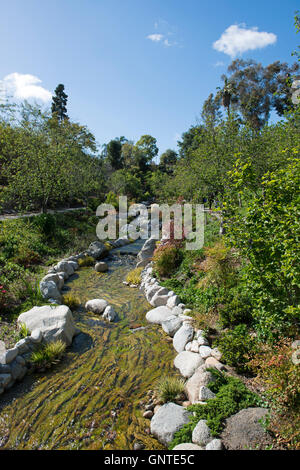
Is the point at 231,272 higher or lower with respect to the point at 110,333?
higher

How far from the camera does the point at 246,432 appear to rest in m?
2.87

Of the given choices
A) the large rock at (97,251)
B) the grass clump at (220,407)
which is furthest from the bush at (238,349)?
the large rock at (97,251)

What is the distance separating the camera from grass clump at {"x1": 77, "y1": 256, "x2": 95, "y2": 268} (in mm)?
11391

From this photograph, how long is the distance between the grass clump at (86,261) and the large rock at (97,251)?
672mm

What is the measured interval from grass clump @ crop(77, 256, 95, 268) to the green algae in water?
4.77 m

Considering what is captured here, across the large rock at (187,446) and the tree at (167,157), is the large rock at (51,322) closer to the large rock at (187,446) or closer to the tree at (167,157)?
the large rock at (187,446)

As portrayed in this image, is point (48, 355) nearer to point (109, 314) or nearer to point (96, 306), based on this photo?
point (109, 314)

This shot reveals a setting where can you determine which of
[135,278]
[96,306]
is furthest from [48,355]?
[135,278]

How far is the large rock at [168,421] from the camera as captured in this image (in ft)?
10.8
